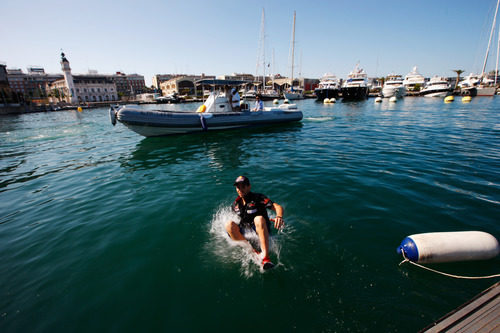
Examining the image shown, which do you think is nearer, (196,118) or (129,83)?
(196,118)

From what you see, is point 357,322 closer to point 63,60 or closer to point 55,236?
point 55,236

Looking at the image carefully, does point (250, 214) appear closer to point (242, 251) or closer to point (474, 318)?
point (242, 251)

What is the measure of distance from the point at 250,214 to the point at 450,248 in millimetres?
3302

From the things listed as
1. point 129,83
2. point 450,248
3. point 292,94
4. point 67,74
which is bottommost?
point 450,248

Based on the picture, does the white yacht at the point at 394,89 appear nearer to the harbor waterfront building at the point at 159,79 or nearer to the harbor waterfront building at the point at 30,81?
the harbor waterfront building at the point at 159,79

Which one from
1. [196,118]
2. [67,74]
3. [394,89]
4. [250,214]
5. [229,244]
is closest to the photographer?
[250,214]

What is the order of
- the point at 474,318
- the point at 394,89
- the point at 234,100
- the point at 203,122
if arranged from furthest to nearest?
1. the point at 394,89
2. the point at 234,100
3. the point at 203,122
4. the point at 474,318

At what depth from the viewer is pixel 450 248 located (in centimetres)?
346

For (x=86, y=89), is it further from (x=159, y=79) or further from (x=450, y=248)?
(x=450, y=248)

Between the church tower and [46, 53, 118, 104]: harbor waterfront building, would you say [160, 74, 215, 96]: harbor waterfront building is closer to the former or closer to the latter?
[46, 53, 118, 104]: harbor waterfront building

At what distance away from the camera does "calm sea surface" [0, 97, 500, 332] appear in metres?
2.99

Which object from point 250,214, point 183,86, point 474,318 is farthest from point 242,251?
point 183,86

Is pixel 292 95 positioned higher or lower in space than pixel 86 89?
lower

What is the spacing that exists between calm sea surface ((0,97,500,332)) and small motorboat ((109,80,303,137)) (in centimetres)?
456
